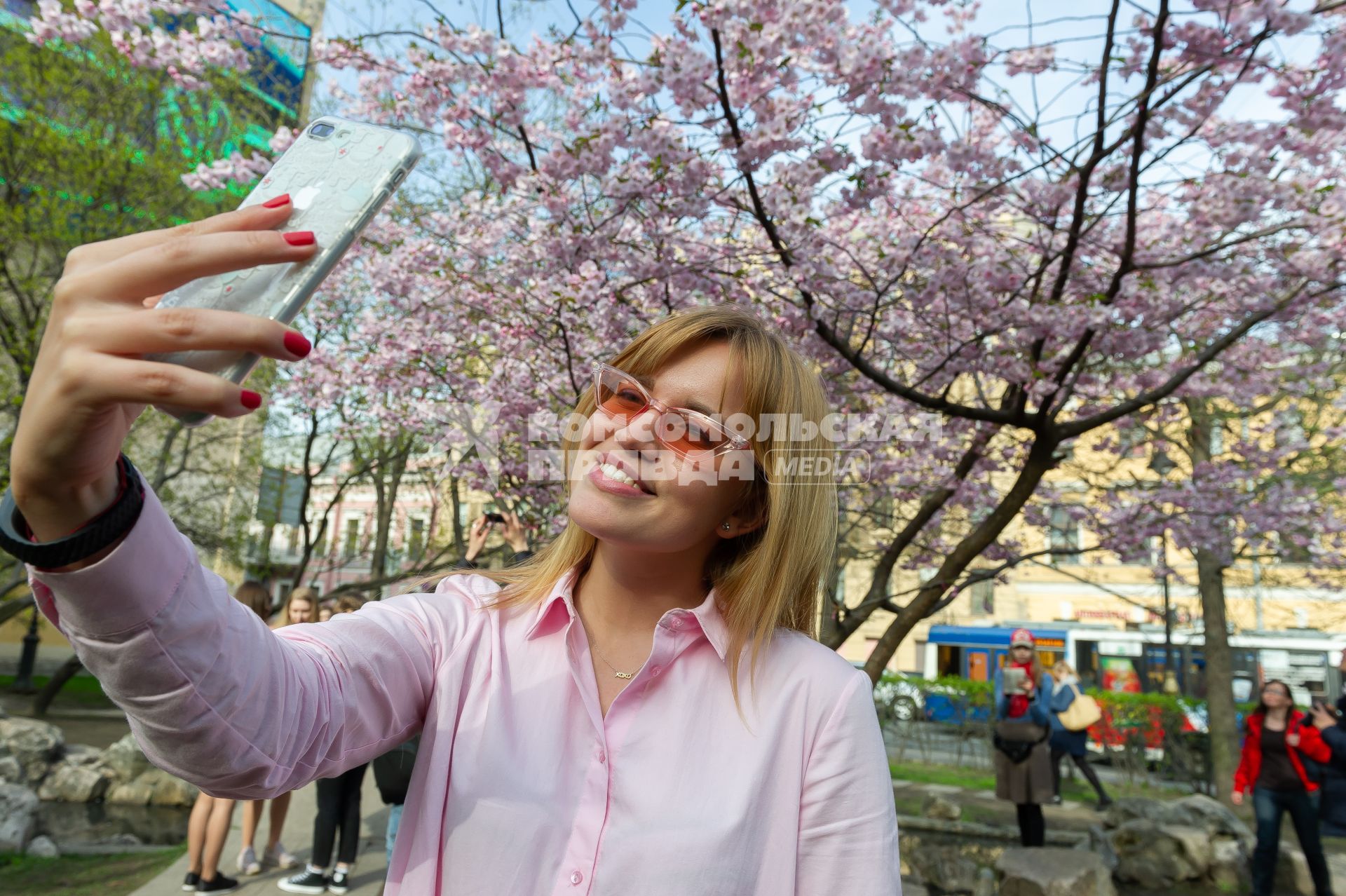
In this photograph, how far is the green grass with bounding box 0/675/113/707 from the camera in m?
16.4

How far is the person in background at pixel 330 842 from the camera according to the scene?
5.76 m

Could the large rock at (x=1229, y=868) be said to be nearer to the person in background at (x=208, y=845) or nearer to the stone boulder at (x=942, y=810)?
the stone boulder at (x=942, y=810)

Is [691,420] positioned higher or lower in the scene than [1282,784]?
higher

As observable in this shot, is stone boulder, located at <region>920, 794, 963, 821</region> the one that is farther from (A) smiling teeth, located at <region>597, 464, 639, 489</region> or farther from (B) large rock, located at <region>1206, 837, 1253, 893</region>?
(A) smiling teeth, located at <region>597, 464, 639, 489</region>

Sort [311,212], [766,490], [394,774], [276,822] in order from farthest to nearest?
1. [276,822]
2. [394,774]
3. [766,490]
4. [311,212]

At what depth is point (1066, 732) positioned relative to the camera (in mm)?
10766

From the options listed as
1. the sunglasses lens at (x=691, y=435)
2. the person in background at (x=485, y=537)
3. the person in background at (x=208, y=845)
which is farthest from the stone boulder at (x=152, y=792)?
the sunglasses lens at (x=691, y=435)

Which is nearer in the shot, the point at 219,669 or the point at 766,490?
the point at 219,669

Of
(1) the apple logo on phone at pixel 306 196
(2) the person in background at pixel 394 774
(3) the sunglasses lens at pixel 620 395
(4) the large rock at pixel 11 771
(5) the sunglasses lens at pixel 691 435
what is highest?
(3) the sunglasses lens at pixel 620 395

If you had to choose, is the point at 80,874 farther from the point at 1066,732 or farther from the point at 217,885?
the point at 1066,732

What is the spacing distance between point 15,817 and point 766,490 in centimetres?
691

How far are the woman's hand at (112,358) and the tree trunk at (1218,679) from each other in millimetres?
13452

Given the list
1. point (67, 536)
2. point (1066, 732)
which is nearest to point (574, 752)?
point (67, 536)

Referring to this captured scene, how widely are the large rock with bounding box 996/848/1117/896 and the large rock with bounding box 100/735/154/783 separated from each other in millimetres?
7716
